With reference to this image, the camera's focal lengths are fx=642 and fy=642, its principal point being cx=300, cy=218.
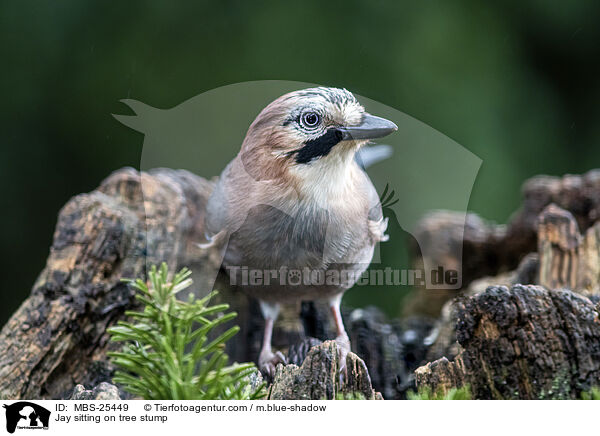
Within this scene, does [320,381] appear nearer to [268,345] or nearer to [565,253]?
[268,345]

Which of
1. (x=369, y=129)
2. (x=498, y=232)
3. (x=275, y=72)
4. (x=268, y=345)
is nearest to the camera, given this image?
(x=369, y=129)

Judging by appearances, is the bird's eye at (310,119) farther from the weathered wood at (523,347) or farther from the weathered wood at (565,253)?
the weathered wood at (565,253)

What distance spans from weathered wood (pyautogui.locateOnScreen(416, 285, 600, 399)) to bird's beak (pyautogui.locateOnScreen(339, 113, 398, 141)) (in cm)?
42

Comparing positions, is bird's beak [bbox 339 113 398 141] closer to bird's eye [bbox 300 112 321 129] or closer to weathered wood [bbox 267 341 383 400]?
bird's eye [bbox 300 112 321 129]

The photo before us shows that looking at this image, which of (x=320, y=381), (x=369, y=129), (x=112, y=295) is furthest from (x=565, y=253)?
(x=112, y=295)

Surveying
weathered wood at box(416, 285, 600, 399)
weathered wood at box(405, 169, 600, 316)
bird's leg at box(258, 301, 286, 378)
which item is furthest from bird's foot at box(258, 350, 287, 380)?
weathered wood at box(405, 169, 600, 316)

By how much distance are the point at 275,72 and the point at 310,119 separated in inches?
8.9

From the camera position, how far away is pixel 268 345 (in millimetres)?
1757

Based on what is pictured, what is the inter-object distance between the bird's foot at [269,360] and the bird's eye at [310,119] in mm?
539

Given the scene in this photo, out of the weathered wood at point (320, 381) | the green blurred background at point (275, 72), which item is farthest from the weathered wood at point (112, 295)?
the weathered wood at point (320, 381)

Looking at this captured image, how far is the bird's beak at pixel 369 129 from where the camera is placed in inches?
54.0

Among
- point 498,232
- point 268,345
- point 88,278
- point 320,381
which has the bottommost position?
point 320,381

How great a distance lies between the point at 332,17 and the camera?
70.2 inches
